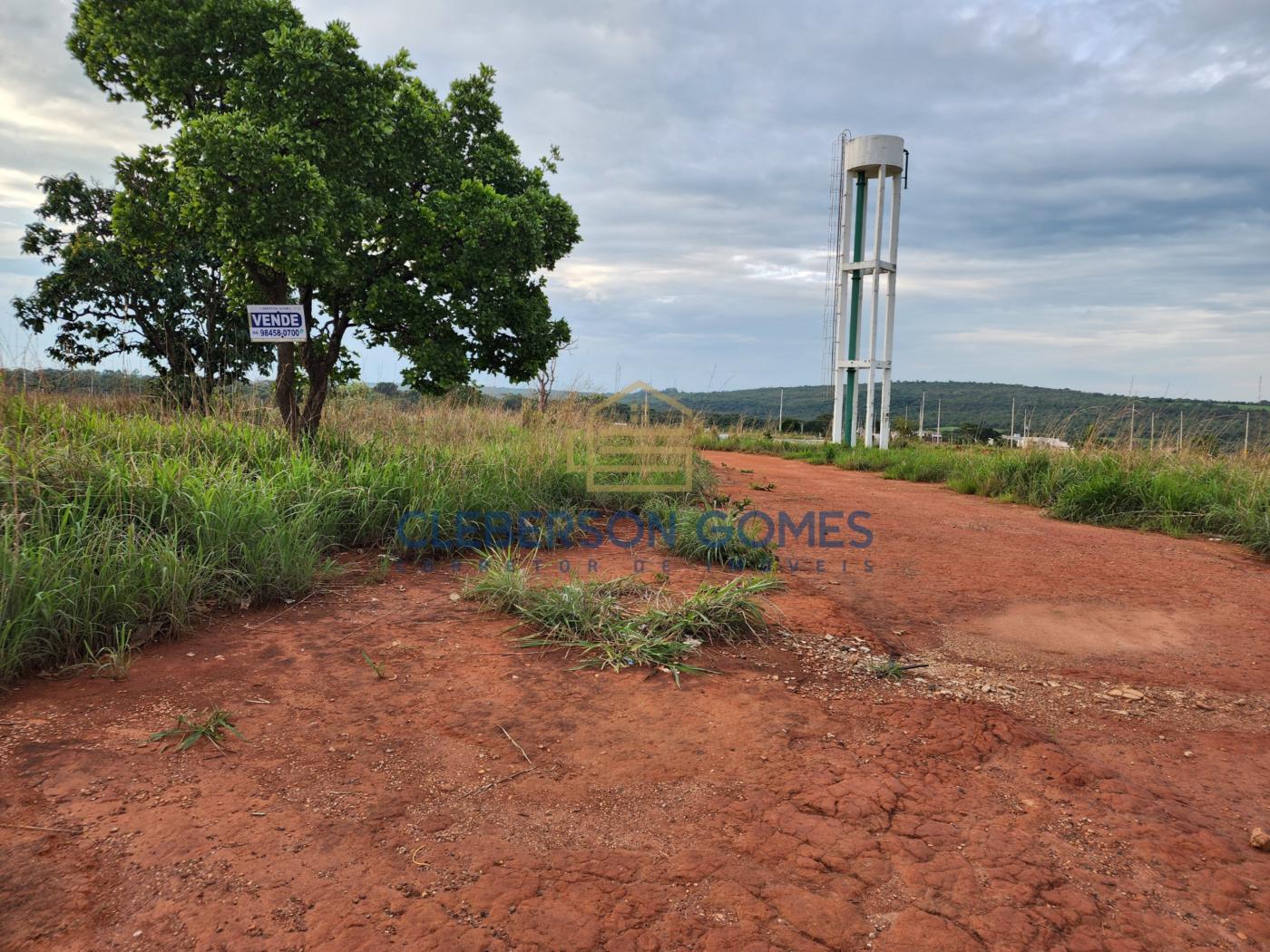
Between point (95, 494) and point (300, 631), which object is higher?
point (95, 494)

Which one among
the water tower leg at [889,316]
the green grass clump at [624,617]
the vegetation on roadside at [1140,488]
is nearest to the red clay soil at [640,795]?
the green grass clump at [624,617]

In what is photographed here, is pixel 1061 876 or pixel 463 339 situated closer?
pixel 1061 876

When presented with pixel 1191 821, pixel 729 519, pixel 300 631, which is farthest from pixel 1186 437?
pixel 300 631

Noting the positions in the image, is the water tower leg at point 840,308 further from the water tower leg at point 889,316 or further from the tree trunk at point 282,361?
the tree trunk at point 282,361

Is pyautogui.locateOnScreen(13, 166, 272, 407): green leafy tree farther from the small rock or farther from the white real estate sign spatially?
the small rock

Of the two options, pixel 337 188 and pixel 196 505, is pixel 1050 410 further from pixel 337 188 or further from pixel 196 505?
pixel 196 505

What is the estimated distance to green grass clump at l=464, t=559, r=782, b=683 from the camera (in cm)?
320

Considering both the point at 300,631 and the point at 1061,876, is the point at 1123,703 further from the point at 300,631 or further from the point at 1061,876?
the point at 300,631

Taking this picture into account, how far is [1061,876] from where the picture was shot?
179 cm

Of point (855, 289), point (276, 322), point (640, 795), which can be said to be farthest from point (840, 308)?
point (640, 795)

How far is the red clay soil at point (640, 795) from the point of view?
163 centimetres

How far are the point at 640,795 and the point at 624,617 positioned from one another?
144 cm

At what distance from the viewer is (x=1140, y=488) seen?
25.0 ft

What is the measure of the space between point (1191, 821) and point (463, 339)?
9618 mm
